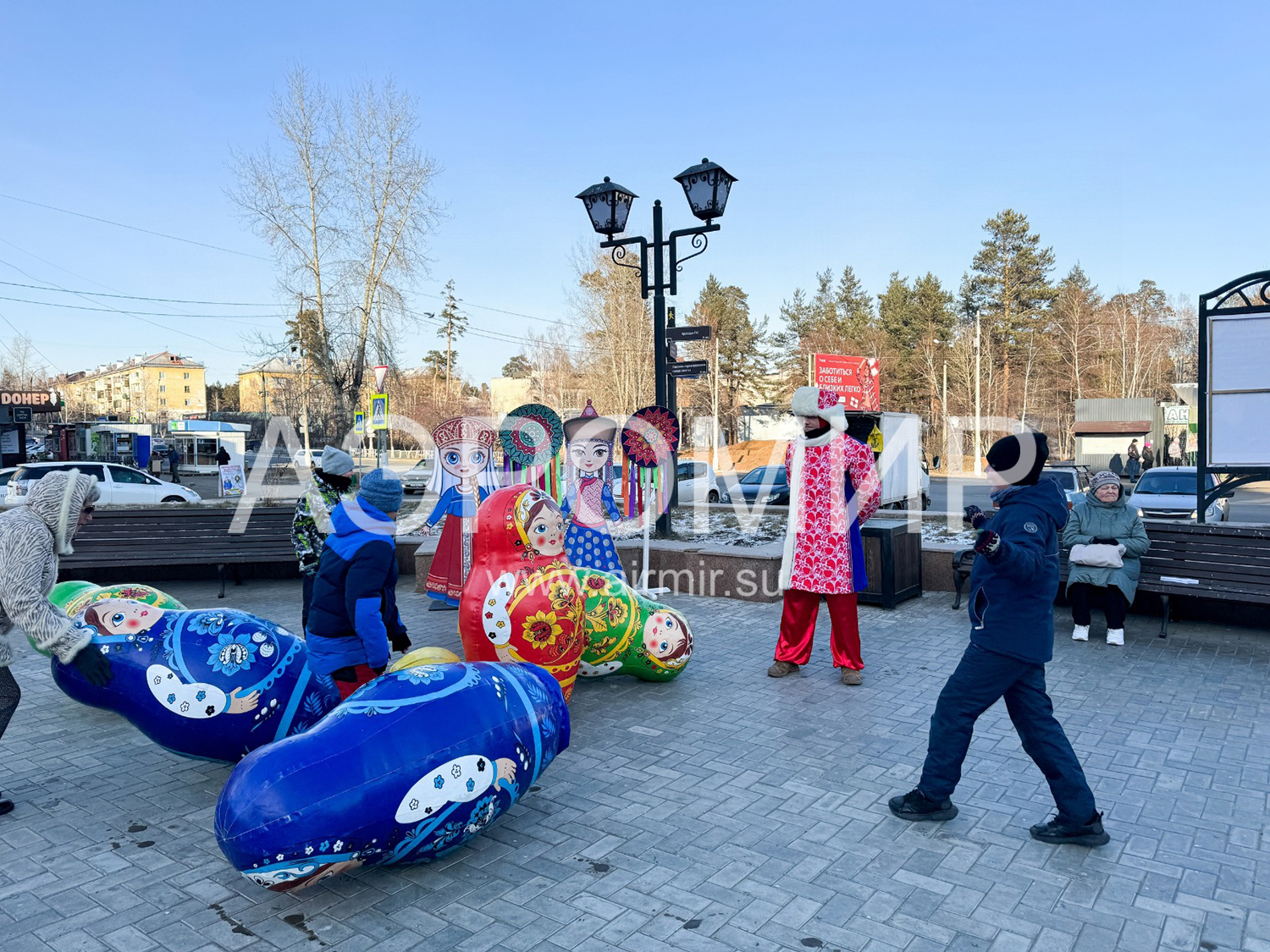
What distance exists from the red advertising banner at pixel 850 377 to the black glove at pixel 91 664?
37.3 meters

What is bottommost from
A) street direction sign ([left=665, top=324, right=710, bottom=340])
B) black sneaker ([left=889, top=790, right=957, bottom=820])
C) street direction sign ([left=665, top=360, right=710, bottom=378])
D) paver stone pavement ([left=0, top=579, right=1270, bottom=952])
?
paver stone pavement ([left=0, top=579, right=1270, bottom=952])

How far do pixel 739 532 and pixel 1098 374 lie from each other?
155 ft

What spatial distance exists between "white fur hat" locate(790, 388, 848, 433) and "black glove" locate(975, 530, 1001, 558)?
8.13 ft

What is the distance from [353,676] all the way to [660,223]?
7.82 meters

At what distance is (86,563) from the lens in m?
8.86

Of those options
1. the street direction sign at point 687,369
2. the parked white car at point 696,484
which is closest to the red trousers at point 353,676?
the street direction sign at point 687,369

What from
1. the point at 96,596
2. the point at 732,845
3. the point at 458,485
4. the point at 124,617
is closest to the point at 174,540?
the point at 458,485

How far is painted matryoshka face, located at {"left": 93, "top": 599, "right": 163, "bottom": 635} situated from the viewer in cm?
429

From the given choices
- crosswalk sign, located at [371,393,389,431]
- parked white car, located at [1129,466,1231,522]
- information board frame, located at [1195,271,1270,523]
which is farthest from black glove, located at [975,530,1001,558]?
crosswalk sign, located at [371,393,389,431]

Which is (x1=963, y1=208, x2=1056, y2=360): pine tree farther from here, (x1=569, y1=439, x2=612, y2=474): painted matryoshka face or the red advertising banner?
(x1=569, y1=439, x2=612, y2=474): painted matryoshka face

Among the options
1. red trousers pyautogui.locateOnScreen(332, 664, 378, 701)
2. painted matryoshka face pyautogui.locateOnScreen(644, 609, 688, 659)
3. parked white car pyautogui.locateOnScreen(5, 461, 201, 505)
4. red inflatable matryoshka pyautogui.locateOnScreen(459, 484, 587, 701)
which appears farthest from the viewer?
parked white car pyautogui.locateOnScreen(5, 461, 201, 505)

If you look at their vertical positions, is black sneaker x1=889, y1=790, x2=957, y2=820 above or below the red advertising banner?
below

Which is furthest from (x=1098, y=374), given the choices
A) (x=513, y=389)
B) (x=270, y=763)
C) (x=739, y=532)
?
(x=270, y=763)

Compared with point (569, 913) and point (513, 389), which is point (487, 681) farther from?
point (513, 389)
